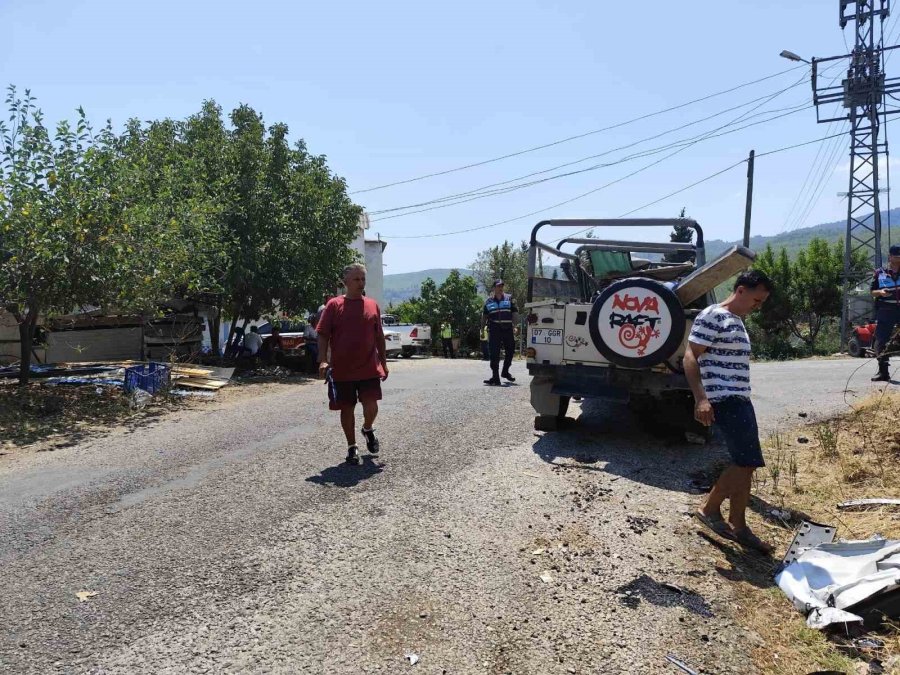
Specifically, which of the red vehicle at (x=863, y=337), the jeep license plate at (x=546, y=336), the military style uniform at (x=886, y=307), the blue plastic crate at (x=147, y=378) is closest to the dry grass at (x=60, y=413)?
the blue plastic crate at (x=147, y=378)

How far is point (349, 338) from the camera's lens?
5.98m

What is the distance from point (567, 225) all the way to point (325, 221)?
10076 millimetres

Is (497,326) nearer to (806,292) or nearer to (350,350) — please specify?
(350,350)

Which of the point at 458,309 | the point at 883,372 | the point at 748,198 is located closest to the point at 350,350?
the point at 883,372

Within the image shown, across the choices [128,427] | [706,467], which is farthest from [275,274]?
[706,467]

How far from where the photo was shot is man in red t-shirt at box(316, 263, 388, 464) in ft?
19.6

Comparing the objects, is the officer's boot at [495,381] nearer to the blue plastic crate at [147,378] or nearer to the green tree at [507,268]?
the blue plastic crate at [147,378]

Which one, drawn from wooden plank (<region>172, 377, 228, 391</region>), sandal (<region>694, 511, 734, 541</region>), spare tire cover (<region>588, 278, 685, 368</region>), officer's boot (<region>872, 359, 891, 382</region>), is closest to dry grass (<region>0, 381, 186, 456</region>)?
wooden plank (<region>172, 377, 228, 391</region>)

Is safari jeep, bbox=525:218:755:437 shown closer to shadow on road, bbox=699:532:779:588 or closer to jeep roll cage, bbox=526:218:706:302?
jeep roll cage, bbox=526:218:706:302

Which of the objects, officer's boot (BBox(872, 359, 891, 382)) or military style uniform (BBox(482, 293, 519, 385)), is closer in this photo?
officer's boot (BBox(872, 359, 891, 382))

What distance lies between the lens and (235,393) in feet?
41.1

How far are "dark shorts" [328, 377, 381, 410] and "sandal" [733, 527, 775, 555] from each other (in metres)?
3.09

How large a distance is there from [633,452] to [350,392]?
2890 mm

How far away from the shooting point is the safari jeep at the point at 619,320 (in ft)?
20.2
